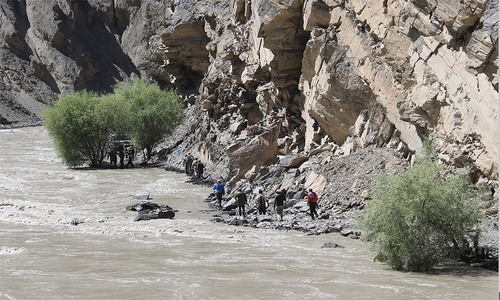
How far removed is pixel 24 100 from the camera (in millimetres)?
76000

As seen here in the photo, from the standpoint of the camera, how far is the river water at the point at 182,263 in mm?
8789

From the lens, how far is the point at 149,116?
39.4 m

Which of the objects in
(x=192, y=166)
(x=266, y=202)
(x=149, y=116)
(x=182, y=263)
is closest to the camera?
(x=182, y=263)

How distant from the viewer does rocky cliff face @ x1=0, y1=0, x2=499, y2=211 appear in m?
14.3

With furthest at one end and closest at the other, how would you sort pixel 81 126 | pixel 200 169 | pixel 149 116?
pixel 149 116, pixel 81 126, pixel 200 169

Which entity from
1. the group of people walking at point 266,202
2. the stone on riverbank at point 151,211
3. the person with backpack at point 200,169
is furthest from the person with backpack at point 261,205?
the person with backpack at point 200,169

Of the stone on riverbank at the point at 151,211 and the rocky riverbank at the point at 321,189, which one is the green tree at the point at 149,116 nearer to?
the rocky riverbank at the point at 321,189

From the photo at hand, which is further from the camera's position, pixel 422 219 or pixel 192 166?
pixel 192 166

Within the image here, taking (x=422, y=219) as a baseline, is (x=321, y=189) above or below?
above

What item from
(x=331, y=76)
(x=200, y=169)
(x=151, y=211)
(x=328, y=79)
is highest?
(x=331, y=76)

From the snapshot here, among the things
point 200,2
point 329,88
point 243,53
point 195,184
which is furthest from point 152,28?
point 329,88

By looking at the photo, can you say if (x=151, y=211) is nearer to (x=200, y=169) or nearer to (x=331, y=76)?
(x=331, y=76)

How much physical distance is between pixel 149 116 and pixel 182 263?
29.4 metres

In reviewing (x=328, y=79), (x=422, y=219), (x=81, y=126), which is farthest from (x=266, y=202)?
(x=81, y=126)
